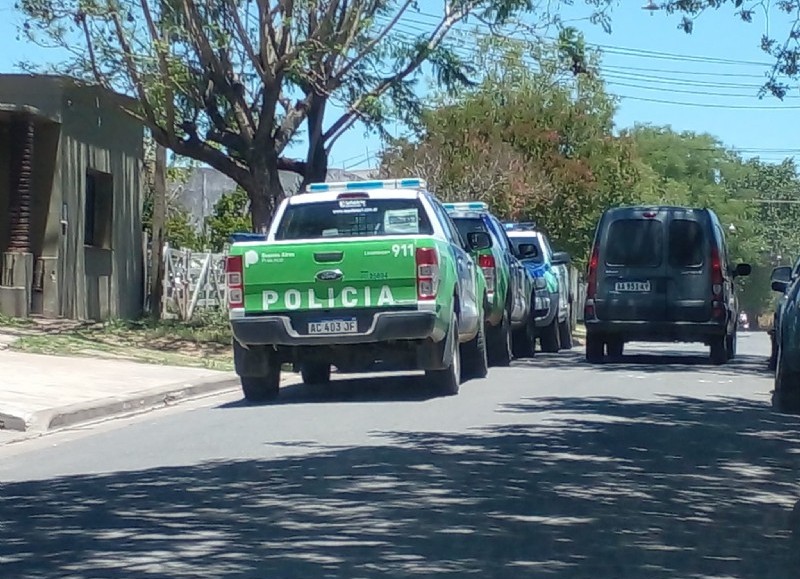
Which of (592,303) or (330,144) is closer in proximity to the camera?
(592,303)

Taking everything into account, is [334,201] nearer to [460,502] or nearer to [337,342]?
[337,342]

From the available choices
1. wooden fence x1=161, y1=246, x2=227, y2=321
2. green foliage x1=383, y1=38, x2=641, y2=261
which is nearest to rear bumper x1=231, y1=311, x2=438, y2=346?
wooden fence x1=161, y1=246, x2=227, y2=321

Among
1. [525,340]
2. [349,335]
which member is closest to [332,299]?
[349,335]

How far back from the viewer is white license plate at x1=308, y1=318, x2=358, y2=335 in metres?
14.3

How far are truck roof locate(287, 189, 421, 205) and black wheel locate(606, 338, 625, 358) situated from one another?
6.86 metres

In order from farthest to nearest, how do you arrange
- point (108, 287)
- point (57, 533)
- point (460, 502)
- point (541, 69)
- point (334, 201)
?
1. point (541, 69)
2. point (108, 287)
3. point (334, 201)
4. point (460, 502)
5. point (57, 533)

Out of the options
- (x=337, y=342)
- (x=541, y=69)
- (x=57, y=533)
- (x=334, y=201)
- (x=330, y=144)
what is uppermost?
(x=541, y=69)

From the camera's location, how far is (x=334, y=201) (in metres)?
15.6

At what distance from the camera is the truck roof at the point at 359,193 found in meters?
15.5

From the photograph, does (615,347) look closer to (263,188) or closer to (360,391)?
(263,188)

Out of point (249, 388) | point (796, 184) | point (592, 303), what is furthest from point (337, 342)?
point (796, 184)

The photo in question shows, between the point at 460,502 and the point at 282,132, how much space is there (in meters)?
15.9

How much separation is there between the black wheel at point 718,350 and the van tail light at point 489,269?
3.57 m

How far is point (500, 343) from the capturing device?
20203 mm
